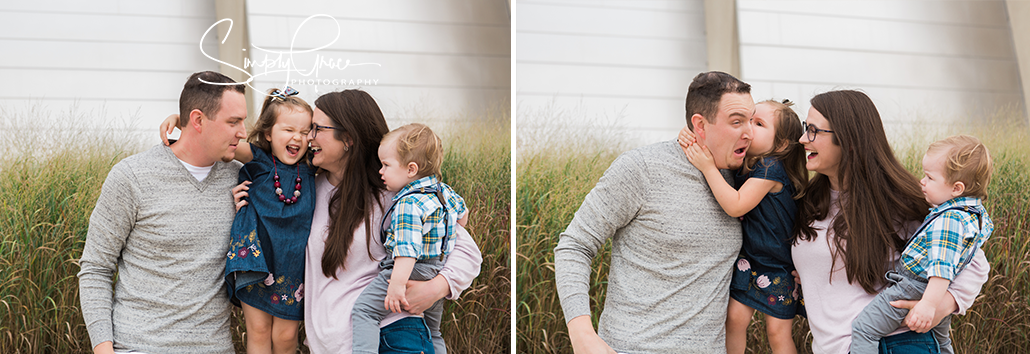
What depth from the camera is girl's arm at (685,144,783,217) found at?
6.56 feet

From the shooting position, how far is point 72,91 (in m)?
2.62

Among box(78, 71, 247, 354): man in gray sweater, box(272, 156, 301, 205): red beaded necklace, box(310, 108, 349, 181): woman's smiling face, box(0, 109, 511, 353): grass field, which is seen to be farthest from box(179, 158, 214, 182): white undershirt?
box(0, 109, 511, 353): grass field

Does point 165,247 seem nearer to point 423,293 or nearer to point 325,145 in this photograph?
point 325,145

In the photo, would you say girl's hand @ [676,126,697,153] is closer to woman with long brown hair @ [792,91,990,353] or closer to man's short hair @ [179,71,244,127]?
woman with long brown hair @ [792,91,990,353]

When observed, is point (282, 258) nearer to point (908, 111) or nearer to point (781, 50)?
point (781, 50)

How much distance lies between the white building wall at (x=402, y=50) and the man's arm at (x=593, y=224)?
1107 mm

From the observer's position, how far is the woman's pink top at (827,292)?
2051 mm

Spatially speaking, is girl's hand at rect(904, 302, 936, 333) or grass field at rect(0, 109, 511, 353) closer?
girl's hand at rect(904, 302, 936, 333)

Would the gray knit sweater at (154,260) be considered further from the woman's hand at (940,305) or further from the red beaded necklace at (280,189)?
the woman's hand at (940,305)

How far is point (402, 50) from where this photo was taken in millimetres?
2930

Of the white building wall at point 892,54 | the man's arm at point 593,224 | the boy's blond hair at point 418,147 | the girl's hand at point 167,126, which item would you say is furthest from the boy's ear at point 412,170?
the white building wall at point 892,54

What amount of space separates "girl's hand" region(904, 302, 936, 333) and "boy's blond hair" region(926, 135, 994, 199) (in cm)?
38

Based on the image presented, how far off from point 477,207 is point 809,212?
1472 mm

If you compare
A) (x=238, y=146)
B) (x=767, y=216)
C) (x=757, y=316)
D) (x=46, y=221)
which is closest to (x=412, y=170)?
(x=238, y=146)
